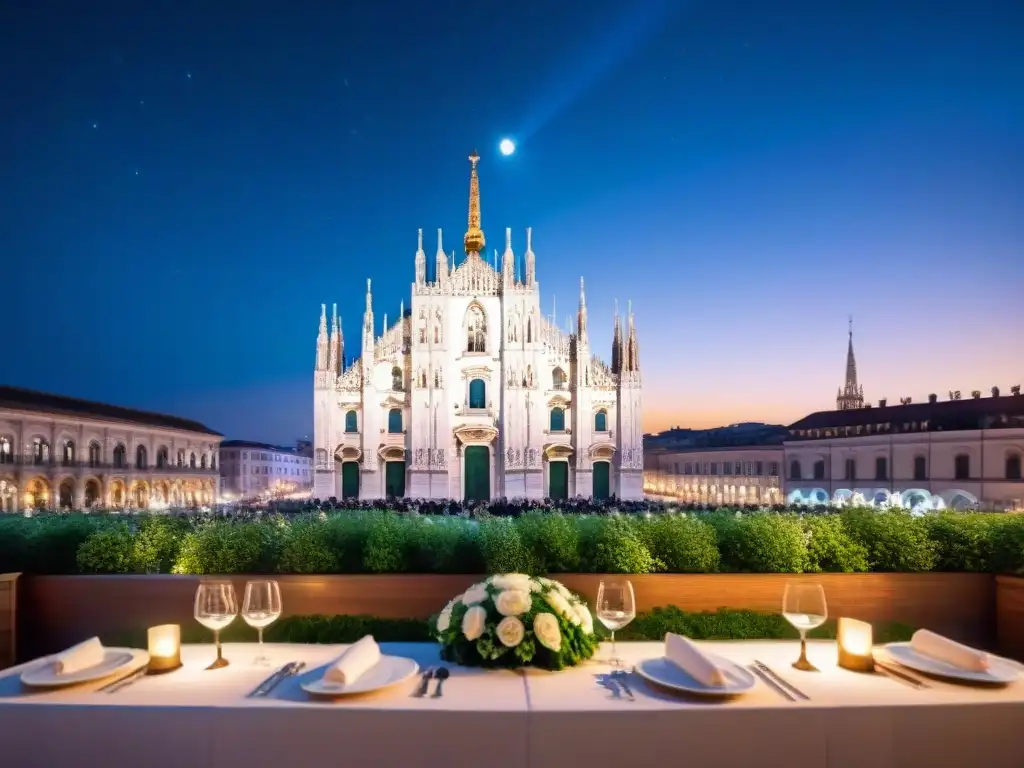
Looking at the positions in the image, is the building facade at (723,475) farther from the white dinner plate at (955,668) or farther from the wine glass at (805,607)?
the wine glass at (805,607)

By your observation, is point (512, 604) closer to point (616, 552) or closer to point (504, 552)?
point (504, 552)

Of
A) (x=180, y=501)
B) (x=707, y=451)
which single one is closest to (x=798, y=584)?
(x=180, y=501)

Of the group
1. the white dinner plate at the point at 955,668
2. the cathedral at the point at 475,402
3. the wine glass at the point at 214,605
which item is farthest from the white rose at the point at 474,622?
the cathedral at the point at 475,402

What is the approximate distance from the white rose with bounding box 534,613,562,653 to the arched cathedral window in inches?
1234

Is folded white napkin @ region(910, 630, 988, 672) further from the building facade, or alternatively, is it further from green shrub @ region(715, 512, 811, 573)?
the building facade

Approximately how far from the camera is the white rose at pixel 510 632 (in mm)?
3170

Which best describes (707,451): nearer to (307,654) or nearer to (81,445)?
(81,445)

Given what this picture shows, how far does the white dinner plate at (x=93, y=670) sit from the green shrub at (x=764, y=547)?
4479mm

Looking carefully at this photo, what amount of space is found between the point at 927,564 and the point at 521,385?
91.0 ft

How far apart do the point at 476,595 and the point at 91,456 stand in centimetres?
4026

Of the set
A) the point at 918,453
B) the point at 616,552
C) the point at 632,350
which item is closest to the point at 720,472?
the point at 918,453

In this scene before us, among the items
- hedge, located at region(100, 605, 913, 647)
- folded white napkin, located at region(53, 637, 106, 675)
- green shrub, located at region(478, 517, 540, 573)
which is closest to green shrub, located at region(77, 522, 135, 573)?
hedge, located at region(100, 605, 913, 647)

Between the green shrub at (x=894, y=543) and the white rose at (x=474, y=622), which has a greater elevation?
the white rose at (x=474, y=622)

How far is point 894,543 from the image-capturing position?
230 inches
